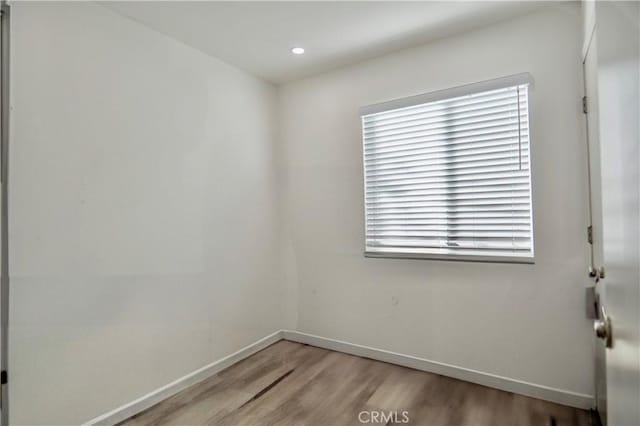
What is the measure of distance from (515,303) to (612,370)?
1568 mm

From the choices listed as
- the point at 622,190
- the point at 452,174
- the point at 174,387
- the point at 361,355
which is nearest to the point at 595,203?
the point at 452,174

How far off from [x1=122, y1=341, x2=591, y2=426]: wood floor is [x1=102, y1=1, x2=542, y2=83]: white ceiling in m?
2.66

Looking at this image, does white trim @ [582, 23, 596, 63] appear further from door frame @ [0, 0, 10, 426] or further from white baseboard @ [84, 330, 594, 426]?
door frame @ [0, 0, 10, 426]

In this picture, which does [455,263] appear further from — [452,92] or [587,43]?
[587,43]

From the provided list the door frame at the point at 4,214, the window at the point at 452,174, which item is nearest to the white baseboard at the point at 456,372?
the window at the point at 452,174

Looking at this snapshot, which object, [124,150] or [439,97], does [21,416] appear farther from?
[439,97]

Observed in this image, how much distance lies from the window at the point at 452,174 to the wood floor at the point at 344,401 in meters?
0.97

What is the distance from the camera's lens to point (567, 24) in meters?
2.12

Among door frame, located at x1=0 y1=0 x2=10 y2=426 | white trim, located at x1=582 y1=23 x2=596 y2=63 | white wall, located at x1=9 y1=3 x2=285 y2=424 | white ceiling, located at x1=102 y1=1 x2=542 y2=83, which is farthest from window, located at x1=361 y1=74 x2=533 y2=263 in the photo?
door frame, located at x1=0 y1=0 x2=10 y2=426

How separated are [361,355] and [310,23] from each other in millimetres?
2776

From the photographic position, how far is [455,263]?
2549 mm

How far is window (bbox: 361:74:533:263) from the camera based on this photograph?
2.30 m

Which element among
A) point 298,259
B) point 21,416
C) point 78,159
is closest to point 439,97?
point 298,259

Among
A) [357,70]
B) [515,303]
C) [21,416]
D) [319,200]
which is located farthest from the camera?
[319,200]
